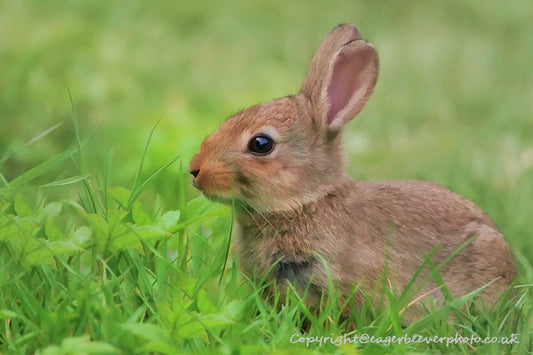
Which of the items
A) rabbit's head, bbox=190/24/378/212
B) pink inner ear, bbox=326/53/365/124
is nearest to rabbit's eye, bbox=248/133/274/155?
rabbit's head, bbox=190/24/378/212

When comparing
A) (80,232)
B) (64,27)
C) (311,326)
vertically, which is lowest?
(311,326)

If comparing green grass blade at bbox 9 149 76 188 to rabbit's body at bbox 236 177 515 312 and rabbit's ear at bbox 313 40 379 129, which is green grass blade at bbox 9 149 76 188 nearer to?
rabbit's body at bbox 236 177 515 312

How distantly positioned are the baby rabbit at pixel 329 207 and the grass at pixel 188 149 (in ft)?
0.52

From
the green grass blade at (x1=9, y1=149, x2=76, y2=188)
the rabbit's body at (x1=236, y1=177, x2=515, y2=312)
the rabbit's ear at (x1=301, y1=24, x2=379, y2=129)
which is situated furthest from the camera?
the rabbit's ear at (x1=301, y1=24, x2=379, y2=129)

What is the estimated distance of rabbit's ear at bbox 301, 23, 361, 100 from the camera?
182 inches

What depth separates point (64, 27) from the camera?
783 centimetres

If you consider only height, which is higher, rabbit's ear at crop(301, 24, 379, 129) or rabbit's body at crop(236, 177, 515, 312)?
rabbit's ear at crop(301, 24, 379, 129)

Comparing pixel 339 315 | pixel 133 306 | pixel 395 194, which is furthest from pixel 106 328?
pixel 395 194

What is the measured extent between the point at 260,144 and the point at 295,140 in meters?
0.18

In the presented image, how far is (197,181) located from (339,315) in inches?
33.5

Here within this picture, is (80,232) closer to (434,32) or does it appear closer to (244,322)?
(244,322)

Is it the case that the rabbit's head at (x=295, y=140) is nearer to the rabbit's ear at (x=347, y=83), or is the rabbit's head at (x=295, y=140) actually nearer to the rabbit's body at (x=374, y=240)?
the rabbit's ear at (x=347, y=83)

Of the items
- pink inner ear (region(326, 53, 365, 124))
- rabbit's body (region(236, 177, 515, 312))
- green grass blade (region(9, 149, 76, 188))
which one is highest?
pink inner ear (region(326, 53, 365, 124))

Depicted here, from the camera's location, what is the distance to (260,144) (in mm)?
4371
